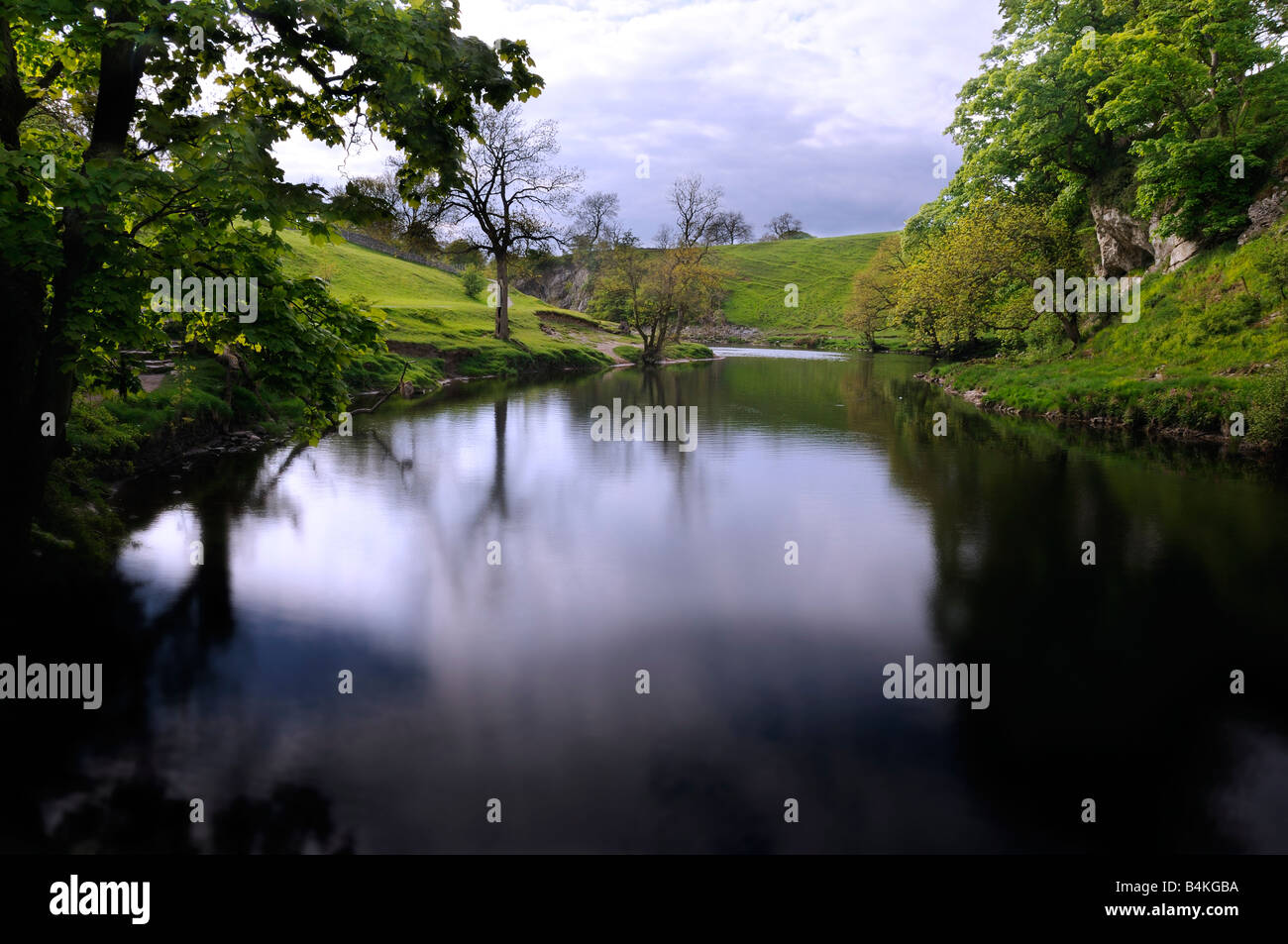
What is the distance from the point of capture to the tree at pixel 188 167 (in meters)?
7.31

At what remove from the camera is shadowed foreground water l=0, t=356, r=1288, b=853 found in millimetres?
6168

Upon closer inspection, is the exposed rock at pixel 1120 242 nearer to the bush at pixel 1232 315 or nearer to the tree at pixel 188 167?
the bush at pixel 1232 315

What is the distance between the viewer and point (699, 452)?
73.6 ft

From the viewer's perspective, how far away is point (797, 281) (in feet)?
458

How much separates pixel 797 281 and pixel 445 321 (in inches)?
3927

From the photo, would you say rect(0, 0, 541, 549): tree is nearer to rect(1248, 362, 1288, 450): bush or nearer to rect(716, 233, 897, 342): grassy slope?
rect(1248, 362, 1288, 450): bush

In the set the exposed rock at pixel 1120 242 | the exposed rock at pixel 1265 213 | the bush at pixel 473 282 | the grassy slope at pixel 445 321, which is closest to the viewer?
the exposed rock at pixel 1265 213

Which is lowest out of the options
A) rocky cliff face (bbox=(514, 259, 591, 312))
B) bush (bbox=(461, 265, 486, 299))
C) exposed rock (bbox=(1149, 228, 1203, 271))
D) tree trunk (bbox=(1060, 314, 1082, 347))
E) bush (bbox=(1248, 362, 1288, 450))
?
bush (bbox=(1248, 362, 1288, 450))

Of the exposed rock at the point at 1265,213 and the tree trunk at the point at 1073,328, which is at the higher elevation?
the exposed rock at the point at 1265,213

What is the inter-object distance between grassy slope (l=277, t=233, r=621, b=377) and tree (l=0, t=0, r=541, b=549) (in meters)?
25.3

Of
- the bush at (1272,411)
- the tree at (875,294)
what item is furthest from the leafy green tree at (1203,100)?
the tree at (875,294)

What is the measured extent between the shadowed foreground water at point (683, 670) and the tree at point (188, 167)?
3.37 m

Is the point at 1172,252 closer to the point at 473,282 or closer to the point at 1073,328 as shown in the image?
the point at 1073,328

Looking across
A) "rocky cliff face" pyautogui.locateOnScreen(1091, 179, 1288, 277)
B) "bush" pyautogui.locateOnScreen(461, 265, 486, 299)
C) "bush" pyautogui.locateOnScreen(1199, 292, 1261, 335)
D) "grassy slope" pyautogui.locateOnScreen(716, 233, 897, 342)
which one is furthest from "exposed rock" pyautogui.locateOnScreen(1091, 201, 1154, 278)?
"grassy slope" pyautogui.locateOnScreen(716, 233, 897, 342)
